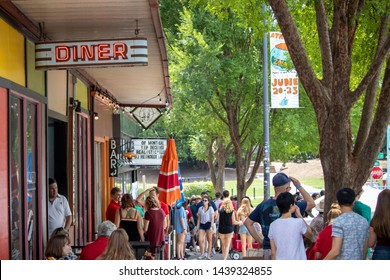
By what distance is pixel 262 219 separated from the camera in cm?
888

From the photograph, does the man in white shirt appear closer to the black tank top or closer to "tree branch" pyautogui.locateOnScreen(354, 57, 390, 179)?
"tree branch" pyautogui.locateOnScreen(354, 57, 390, 179)

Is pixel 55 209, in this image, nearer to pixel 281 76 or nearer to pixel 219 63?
pixel 281 76

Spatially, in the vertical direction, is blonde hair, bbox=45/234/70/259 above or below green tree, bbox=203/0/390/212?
below

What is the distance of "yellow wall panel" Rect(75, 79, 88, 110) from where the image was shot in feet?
50.5

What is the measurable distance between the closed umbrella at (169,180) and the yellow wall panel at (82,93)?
6.49ft

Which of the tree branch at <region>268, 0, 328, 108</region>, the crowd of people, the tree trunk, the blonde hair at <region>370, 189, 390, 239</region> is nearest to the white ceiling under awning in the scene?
the tree branch at <region>268, 0, 328, 108</region>

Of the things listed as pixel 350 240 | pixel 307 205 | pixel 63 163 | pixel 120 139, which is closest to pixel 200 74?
pixel 120 139

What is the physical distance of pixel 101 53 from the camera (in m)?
9.87

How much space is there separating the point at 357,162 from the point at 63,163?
5.51m

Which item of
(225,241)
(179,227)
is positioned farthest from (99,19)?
(225,241)

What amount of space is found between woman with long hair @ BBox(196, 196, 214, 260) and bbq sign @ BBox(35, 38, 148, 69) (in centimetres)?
1123

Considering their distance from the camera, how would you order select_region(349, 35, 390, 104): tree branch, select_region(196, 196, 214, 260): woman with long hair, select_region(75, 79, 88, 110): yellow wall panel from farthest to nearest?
select_region(196, 196, 214, 260): woman with long hair < select_region(75, 79, 88, 110): yellow wall panel < select_region(349, 35, 390, 104): tree branch

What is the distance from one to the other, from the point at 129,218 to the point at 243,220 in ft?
18.1
